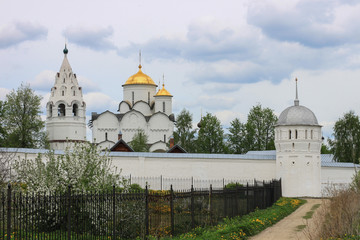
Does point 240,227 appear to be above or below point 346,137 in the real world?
below

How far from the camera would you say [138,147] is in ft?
160

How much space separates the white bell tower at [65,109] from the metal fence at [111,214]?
38494mm

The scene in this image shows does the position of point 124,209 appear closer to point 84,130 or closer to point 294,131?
point 294,131

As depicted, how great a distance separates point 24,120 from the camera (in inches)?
1773

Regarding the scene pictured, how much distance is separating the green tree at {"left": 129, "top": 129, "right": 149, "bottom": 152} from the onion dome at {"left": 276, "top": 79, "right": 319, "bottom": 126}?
59.7 feet

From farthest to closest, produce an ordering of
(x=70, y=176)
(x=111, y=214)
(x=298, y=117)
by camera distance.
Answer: (x=298, y=117) < (x=70, y=176) < (x=111, y=214)

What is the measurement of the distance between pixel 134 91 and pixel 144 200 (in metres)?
44.1

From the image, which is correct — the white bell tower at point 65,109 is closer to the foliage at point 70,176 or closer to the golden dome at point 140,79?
the golden dome at point 140,79

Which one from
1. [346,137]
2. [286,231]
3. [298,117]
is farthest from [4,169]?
[346,137]

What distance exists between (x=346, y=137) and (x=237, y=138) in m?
10.3

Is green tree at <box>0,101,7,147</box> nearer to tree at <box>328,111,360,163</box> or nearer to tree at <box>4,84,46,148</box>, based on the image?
tree at <box>4,84,46,148</box>

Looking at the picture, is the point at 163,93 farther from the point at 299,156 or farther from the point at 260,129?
the point at 299,156

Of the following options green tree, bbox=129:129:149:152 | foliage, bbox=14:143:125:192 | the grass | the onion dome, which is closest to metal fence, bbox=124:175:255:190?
the onion dome

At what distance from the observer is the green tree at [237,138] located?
52.9m
